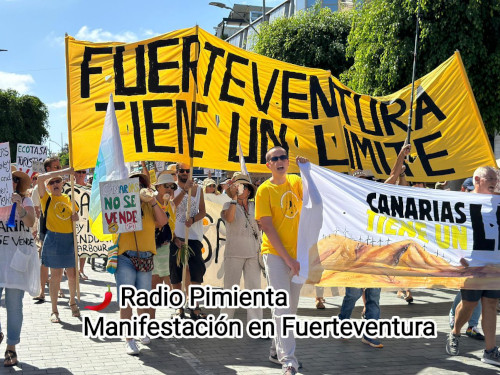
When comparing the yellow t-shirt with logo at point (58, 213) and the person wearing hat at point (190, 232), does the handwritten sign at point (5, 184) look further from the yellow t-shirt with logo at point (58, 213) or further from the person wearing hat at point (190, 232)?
the person wearing hat at point (190, 232)

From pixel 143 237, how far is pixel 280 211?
1586 mm

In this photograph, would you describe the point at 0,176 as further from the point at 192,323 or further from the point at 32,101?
the point at 32,101

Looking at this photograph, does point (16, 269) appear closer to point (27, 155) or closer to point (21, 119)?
point (27, 155)

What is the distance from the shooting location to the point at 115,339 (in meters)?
6.79

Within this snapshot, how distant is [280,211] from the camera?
5652 mm

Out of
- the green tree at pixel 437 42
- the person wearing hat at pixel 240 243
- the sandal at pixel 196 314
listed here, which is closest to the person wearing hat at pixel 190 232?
the sandal at pixel 196 314

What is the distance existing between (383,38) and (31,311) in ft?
42.0

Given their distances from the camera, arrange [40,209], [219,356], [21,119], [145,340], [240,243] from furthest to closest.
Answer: [21,119], [40,209], [240,243], [145,340], [219,356]

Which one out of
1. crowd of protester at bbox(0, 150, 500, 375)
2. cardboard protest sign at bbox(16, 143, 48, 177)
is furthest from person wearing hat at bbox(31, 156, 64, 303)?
cardboard protest sign at bbox(16, 143, 48, 177)

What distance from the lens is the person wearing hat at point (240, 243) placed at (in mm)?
7223

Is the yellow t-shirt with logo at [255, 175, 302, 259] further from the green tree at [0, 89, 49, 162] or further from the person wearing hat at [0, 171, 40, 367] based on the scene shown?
the green tree at [0, 89, 49, 162]

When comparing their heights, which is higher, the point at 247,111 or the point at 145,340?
the point at 247,111

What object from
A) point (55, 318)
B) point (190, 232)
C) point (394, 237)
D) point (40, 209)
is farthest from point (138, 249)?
point (40, 209)

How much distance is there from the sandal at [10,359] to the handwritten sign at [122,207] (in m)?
1.41
